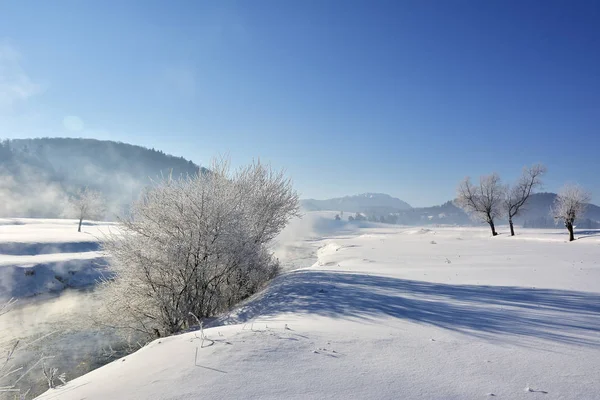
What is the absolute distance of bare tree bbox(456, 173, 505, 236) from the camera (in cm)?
4734

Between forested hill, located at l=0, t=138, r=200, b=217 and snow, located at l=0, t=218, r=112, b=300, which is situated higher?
forested hill, located at l=0, t=138, r=200, b=217

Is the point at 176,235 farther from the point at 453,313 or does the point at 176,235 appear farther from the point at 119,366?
the point at 453,313

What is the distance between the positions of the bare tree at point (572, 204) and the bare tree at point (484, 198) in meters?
9.81

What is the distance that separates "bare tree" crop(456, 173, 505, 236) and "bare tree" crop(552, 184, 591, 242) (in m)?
9.81

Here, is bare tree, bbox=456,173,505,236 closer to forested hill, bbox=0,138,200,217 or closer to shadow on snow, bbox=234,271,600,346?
shadow on snow, bbox=234,271,600,346

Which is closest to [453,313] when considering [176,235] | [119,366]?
[119,366]

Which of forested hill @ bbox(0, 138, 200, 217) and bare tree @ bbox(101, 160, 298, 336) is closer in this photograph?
bare tree @ bbox(101, 160, 298, 336)

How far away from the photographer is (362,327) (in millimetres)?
6359

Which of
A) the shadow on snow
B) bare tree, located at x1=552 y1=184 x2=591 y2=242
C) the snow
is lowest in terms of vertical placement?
the snow

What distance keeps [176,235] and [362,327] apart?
7.77m

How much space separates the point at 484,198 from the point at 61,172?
16369 centimetres

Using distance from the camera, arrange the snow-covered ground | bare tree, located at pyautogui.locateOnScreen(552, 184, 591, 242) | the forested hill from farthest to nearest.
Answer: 1. the forested hill
2. bare tree, located at pyautogui.locateOnScreen(552, 184, 591, 242)
3. the snow-covered ground

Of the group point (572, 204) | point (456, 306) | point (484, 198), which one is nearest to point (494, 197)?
point (484, 198)

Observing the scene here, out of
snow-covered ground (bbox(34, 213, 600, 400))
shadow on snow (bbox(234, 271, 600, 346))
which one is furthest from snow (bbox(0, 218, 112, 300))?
snow-covered ground (bbox(34, 213, 600, 400))
